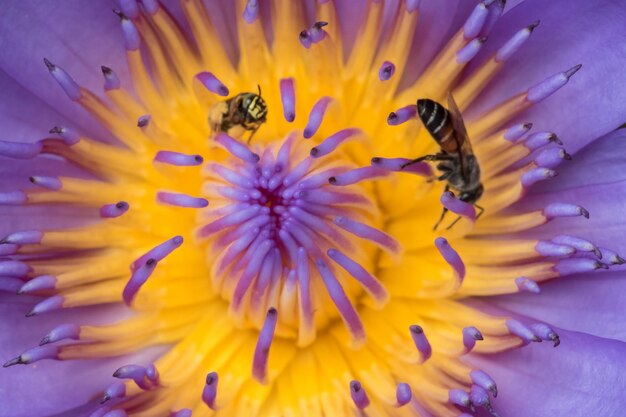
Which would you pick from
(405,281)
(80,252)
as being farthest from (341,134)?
(80,252)

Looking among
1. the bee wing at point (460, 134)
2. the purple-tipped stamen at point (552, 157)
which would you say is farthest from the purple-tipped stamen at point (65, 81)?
the purple-tipped stamen at point (552, 157)

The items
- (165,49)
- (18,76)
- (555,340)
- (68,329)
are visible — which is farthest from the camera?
(165,49)

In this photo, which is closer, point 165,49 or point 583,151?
point 583,151

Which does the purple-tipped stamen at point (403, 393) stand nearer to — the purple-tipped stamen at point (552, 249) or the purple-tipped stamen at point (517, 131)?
the purple-tipped stamen at point (552, 249)

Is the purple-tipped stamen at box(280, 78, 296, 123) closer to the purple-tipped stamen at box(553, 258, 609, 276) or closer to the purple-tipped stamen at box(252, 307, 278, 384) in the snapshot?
the purple-tipped stamen at box(252, 307, 278, 384)

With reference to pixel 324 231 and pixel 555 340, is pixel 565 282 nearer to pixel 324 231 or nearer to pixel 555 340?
pixel 555 340
